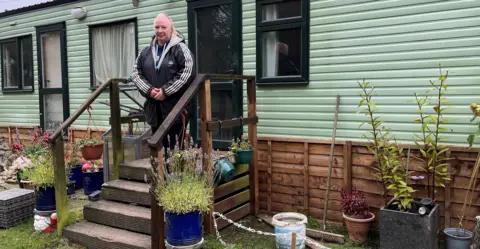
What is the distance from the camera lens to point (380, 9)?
4.08 metres

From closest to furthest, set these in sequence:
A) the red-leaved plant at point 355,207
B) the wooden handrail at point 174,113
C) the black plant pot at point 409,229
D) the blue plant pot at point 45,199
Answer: the wooden handrail at point 174,113 < the black plant pot at point 409,229 < the red-leaved plant at point 355,207 < the blue plant pot at point 45,199

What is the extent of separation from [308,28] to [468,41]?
1.61 m

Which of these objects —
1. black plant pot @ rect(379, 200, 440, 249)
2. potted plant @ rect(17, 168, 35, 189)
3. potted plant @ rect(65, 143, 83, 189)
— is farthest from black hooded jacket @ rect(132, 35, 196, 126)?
potted plant @ rect(65, 143, 83, 189)

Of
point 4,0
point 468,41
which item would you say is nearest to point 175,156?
point 468,41

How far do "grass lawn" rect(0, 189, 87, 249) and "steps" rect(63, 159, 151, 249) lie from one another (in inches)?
4.7

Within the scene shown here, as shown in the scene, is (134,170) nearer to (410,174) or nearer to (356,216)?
(356,216)

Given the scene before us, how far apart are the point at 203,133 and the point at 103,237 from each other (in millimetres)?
1406

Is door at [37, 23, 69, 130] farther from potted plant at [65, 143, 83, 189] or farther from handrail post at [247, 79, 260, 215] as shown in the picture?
handrail post at [247, 79, 260, 215]

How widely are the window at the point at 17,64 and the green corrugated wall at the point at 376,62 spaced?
13.3 feet

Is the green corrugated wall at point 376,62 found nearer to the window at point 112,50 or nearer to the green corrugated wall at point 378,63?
the green corrugated wall at point 378,63

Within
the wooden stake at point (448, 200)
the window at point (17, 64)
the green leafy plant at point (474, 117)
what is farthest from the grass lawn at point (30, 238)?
the window at point (17, 64)

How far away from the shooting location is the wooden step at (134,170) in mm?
4281

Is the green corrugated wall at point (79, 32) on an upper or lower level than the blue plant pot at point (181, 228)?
upper

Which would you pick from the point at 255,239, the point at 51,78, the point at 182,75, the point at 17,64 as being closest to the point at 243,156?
the point at 255,239
